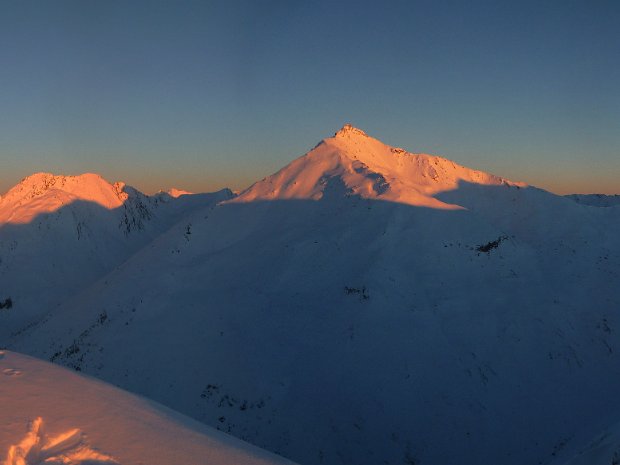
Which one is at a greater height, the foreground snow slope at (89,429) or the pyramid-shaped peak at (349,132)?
the pyramid-shaped peak at (349,132)

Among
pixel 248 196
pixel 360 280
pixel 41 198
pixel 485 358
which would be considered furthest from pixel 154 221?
pixel 485 358

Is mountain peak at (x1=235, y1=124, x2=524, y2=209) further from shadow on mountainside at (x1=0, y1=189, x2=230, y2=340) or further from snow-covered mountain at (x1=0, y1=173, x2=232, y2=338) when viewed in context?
snow-covered mountain at (x1=0, y1=173, x2=232, y2=338)

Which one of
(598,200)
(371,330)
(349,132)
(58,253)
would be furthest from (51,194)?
(598,200)

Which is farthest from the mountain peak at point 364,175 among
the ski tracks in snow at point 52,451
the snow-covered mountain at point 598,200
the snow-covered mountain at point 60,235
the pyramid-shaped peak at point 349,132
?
the snow-covered mountain at point 598,200

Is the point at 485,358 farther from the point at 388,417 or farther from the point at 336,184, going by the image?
the point at 336,184

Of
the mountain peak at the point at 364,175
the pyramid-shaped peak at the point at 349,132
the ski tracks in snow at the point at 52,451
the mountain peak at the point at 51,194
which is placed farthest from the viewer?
the mountain peak at the point at 51,194

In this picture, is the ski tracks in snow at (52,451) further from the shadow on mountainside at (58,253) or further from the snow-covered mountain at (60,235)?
the snow-covered mountain at (60,235)

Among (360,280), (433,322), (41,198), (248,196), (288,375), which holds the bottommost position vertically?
(288,375)
